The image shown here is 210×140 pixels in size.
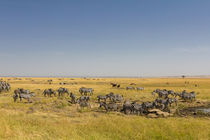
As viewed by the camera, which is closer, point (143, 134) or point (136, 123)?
point (143, 134)

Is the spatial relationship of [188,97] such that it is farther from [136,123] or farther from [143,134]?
[143,134]

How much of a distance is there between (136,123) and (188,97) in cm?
1899

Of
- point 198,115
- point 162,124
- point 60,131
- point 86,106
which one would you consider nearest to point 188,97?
point 198,115

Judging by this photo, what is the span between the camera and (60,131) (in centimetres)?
889

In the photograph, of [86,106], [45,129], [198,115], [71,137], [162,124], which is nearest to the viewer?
[71,137]

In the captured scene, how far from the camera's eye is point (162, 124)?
10.6 meters

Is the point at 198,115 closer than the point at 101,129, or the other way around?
the point at 101,129

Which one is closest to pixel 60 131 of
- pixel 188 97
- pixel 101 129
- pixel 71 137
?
pixel 71 137

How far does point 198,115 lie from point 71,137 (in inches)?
543

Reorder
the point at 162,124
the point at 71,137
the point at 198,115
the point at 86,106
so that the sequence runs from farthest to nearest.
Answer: the point at 86,106, the point at 198,115, the point at 162,124, the point at 71,137

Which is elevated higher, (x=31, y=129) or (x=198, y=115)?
(x=31, y=129)

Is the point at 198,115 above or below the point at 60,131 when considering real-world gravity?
below

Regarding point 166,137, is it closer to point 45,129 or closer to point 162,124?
point 162,124

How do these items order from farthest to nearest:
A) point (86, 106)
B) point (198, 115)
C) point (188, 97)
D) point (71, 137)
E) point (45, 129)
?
point (188, 97)
point (86, 106)
point (198, 115)
point (45, 129)
point (71, 137)
